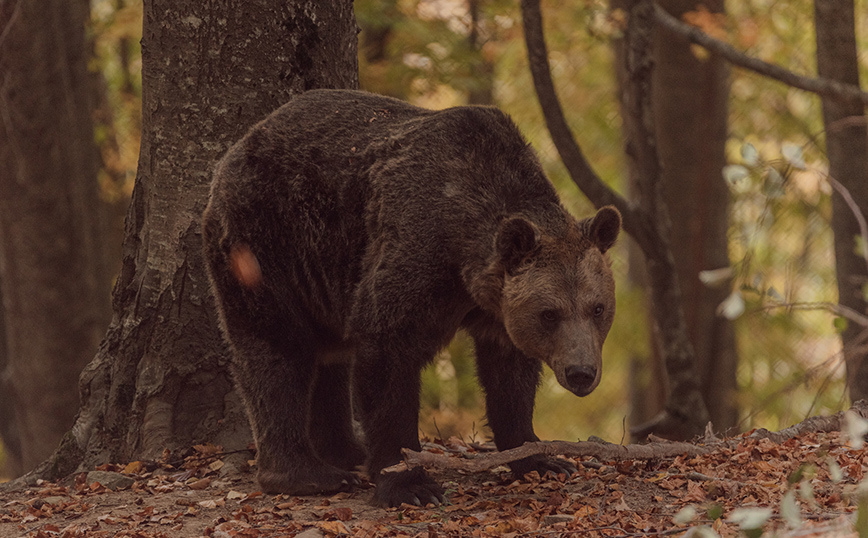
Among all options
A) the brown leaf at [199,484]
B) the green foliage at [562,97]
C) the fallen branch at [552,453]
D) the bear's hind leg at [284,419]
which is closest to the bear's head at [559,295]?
the fallen branch at [552,453]

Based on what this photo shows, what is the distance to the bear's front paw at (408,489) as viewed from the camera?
4.67m

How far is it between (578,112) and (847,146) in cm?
1195

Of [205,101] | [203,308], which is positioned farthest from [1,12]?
[203,308]

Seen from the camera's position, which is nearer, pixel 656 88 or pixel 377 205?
pixel 377 205

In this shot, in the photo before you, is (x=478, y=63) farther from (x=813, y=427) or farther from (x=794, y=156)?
(x=794, y=156)

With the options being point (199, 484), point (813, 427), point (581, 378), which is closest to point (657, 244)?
point (813, 427)

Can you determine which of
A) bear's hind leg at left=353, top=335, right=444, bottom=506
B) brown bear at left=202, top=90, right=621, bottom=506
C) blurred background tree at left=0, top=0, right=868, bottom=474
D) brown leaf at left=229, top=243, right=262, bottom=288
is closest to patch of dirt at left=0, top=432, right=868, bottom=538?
bear's hind leg at left=353, top=335, right=444, bottom=506

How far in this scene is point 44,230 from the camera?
29.2ft

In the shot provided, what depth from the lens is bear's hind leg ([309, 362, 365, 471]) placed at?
5.67 meters

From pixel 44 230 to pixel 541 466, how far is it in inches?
232

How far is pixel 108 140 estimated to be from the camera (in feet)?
44.8

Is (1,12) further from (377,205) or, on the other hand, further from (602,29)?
(602,29)

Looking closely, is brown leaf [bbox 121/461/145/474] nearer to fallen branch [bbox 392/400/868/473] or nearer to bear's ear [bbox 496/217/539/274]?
fallen branch [bbox 392/400/868/473]

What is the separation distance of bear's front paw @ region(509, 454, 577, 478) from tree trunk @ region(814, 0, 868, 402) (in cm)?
244
